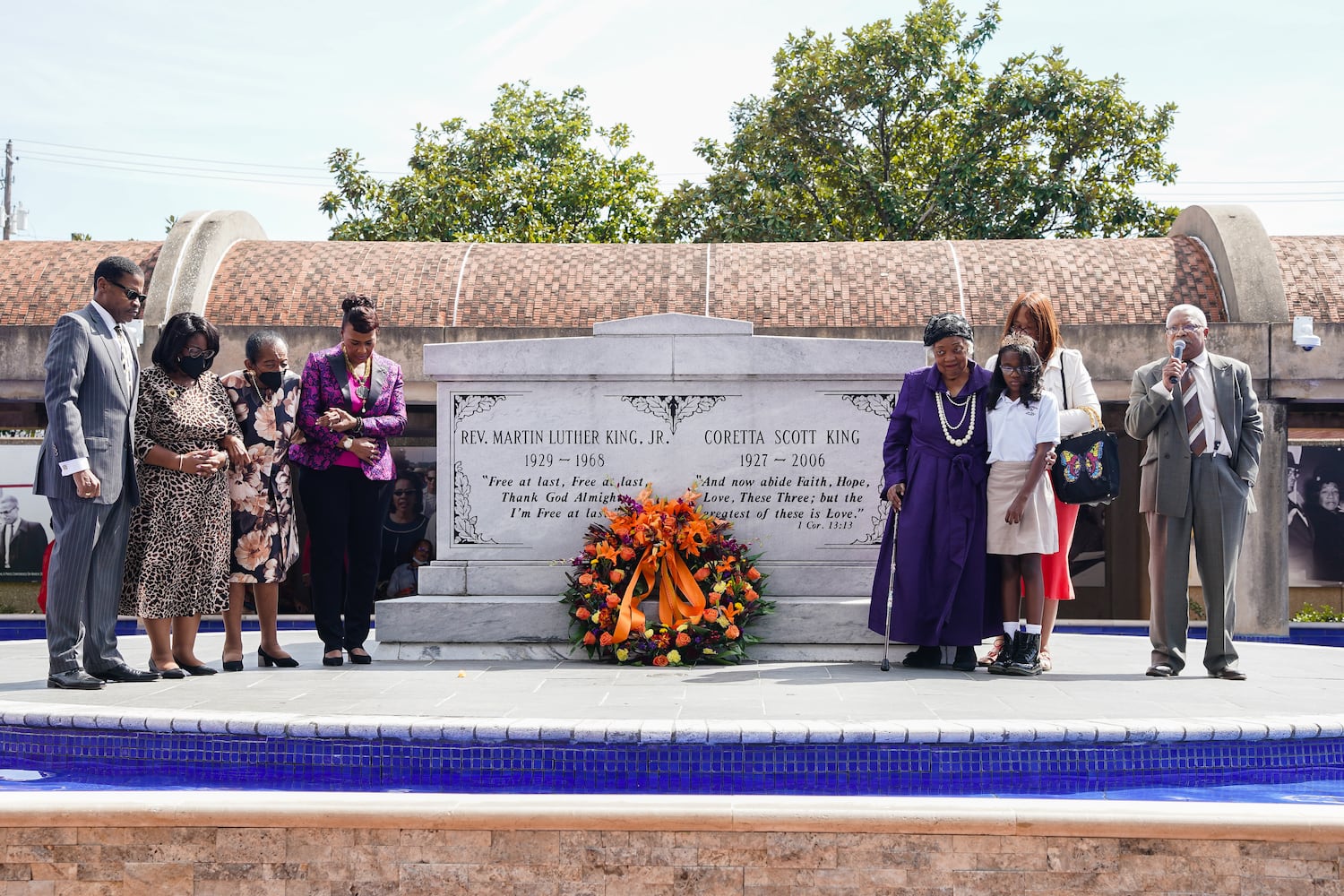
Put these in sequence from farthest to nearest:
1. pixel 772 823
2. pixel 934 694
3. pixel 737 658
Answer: pixel 737 658 < pixel 934 694 < pixel 772 823

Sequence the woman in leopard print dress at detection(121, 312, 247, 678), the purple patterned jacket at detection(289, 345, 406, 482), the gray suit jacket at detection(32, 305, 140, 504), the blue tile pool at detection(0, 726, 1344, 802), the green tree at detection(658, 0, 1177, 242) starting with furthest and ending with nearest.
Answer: the green tree at detection(658, 0, 1177, 242) < the purple patterned jacket at detection(289, 345, 406, 482) < the woman in leopard print dress at detection(121, 312, 247, 678) < the gray suit jacket at detection(32, 305, 140, 504) < the blue tile pool at detection(0, 726, 1344, 802)

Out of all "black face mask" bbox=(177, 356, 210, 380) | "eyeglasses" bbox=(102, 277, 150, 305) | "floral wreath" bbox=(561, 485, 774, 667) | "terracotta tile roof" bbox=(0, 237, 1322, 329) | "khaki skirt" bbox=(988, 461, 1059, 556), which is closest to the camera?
"eyeglasses" bbox=(102, 277, 150, 305)

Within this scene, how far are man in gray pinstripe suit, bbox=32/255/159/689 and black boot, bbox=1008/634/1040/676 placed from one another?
419 centimetres

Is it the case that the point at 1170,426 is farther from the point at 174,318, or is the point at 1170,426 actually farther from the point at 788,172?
the point at 788,172

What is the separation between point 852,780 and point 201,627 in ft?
27.7

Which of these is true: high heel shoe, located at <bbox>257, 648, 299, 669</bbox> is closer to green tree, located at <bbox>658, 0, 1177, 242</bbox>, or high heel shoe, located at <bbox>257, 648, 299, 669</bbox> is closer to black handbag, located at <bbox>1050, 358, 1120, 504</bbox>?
black handbag, located at <bbox>1050, 358, 1120, 504</bbox>

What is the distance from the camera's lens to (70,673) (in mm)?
5406

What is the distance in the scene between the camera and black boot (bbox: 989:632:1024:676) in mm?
6074

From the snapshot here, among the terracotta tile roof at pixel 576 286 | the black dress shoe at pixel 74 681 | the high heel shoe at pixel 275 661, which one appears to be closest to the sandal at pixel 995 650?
the high heel shoe at pixel 275 661

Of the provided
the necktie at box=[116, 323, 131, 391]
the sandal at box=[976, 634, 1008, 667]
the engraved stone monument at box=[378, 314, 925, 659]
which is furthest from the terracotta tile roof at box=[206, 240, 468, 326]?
the sandal at box=[976, 634, 1008, 667]

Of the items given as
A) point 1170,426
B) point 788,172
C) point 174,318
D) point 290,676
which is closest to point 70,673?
point 290,676

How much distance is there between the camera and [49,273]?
12375mm

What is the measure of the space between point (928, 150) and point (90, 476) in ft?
60.5

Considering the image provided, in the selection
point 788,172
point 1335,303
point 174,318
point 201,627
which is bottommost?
point 201,627
